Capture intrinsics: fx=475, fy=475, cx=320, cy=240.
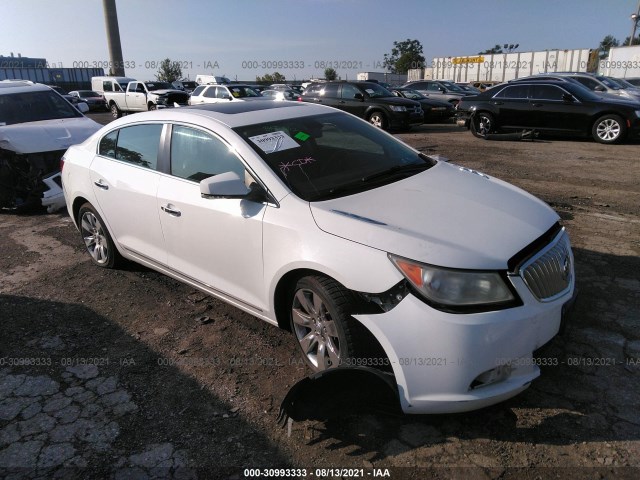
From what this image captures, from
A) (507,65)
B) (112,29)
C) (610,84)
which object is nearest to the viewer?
(610,84)

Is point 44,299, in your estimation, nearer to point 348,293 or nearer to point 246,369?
point 246,369

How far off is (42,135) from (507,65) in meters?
40.0

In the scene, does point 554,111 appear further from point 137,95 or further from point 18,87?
point 137,95

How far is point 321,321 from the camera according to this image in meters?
2.82

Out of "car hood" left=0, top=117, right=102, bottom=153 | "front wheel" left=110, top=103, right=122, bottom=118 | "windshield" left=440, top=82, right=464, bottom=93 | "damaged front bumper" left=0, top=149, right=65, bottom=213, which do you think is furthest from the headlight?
"front wheel" left=110, top=103, right=122, bottom=118

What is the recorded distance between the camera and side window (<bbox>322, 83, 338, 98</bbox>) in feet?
52.5

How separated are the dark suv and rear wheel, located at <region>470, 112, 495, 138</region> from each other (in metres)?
2.15

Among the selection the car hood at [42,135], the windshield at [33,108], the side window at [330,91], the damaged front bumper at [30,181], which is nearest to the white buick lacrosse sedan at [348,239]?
the damaged front bumper at [30,181]

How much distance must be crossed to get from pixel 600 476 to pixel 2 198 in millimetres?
7833

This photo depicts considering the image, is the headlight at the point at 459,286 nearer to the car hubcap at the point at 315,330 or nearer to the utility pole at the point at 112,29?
the car hubcap at the point at 315,330

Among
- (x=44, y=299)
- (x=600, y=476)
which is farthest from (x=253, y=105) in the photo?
(x=600, y=476)

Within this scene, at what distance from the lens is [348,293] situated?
2.57 metres

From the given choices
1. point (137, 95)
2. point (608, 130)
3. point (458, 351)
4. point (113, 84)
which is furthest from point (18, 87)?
point (113, 84)

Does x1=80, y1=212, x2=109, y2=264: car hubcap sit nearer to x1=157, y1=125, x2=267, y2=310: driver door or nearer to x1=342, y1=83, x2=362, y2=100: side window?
x1=157, y1=125, x2=267, y2=310: driver door
